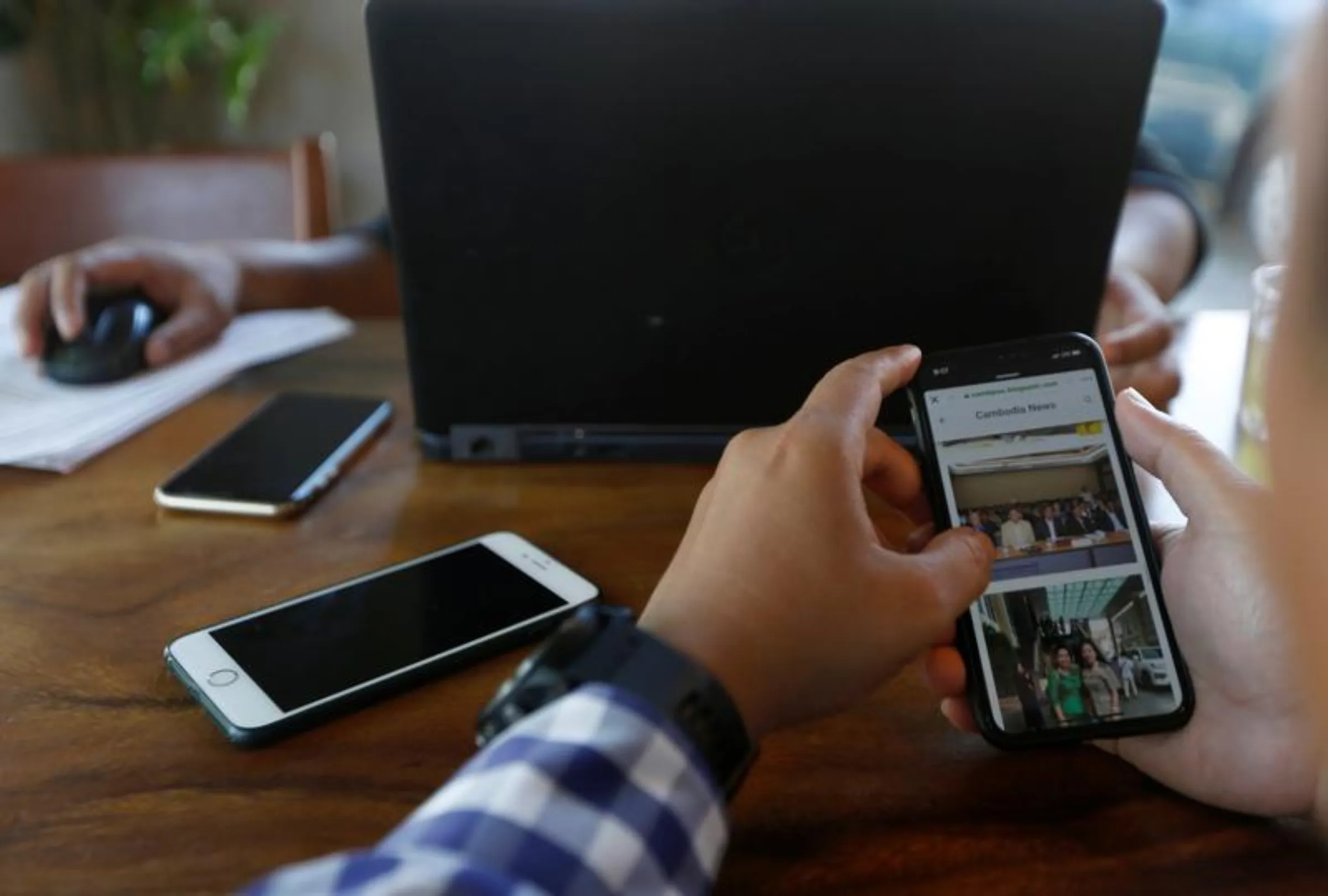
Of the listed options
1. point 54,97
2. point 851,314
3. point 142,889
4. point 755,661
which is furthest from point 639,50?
point 54,97

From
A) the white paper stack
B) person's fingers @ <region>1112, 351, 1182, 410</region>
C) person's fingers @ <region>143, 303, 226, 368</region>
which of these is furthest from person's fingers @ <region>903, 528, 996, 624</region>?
person's fingers @ <region>143, 303, 226, 368</region>

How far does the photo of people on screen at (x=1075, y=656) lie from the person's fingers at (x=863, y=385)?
10 centimetres

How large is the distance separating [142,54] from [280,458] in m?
1.88

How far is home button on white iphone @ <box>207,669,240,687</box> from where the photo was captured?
50cm

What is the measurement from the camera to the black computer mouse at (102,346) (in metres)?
0.87

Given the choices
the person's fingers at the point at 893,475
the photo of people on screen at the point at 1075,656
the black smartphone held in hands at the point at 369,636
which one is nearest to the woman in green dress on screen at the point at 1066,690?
the photo of people on screen at the point at 1075,656

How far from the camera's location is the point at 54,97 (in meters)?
2.32

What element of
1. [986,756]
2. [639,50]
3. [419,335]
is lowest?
[986,756]

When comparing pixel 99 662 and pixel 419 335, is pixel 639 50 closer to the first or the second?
pixel 419 335

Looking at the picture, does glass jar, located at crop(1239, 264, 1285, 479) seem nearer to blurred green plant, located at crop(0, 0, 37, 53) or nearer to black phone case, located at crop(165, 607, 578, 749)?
black phone case, located at crop(165, 607, 578, 749)

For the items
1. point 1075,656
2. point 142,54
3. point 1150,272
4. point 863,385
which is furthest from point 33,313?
point 142,54

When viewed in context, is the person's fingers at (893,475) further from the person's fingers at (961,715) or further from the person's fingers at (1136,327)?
the person's fingers at (1136,327)

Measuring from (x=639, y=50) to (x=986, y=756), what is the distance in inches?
16.2

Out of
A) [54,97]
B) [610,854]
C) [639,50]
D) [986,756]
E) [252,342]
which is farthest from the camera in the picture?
[54,97]
